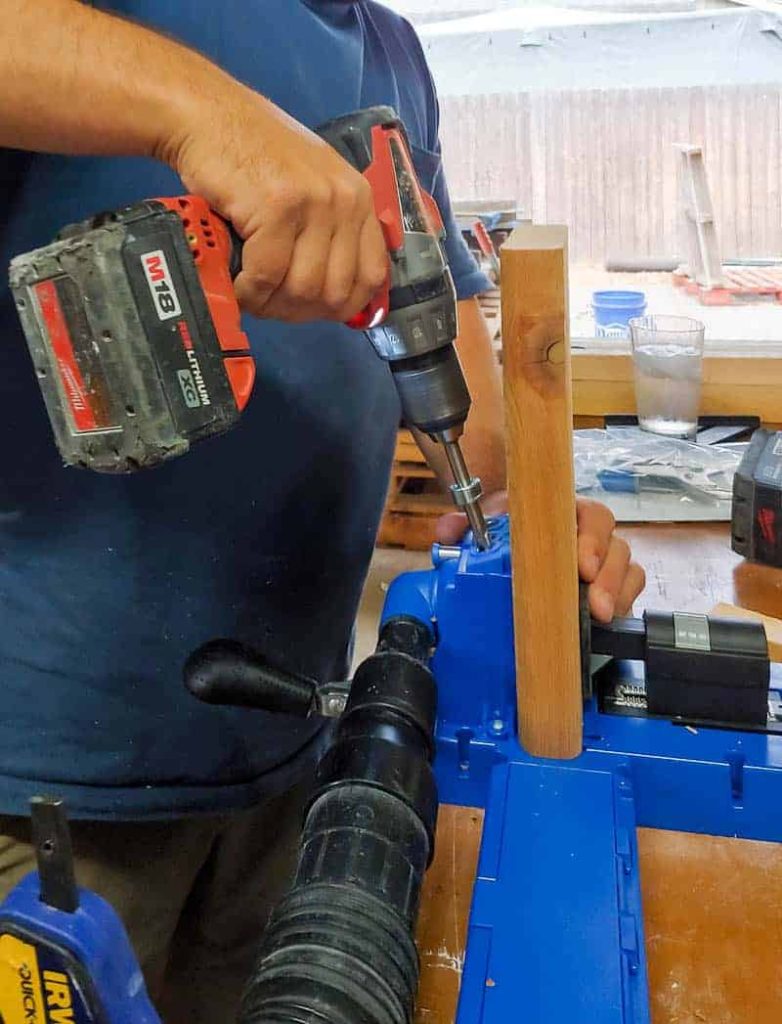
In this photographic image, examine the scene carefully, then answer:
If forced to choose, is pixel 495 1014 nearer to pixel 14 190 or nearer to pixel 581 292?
pixel 14 190

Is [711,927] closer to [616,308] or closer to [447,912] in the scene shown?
[447,912]

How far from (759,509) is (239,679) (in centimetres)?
71

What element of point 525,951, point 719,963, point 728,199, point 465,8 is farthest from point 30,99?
point 728,199

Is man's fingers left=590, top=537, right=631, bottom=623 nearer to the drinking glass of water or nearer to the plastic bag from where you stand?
the plastic bag

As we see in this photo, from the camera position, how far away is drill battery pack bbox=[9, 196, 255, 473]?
0.47m

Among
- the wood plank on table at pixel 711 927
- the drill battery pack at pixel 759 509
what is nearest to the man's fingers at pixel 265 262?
the wood plank on table at pixel 711 927

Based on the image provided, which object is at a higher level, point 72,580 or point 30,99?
point 30,99

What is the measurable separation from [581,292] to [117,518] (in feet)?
5.43

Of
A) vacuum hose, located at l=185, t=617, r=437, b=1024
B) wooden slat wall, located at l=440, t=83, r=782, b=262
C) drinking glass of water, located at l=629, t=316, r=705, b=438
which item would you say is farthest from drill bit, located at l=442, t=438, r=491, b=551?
wooden slat wall, located at l=440, t=83, r=782, b=262

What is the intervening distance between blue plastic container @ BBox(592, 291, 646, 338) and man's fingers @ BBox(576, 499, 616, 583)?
1.03 meters

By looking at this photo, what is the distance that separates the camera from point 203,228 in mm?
499

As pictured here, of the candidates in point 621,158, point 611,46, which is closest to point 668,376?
point 611,46

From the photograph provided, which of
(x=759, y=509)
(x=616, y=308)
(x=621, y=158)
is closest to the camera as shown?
(x=759, y=509)

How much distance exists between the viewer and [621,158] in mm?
3338
